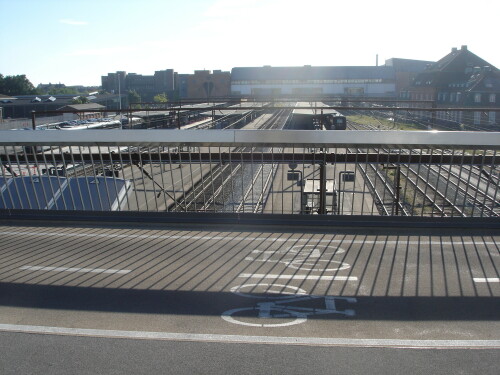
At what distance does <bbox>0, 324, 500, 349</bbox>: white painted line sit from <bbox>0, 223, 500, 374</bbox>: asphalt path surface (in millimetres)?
14

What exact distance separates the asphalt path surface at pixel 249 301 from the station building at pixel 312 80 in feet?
159

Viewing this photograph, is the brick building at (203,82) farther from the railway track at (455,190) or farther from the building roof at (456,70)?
the railway track at (455,190)

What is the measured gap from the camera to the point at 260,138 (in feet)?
20.1

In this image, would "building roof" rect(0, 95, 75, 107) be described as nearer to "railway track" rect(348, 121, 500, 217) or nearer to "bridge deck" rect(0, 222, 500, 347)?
"railway track" rect(348, 121, 500, 217)

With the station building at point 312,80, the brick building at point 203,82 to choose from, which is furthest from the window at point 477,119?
the brick building at point 203,82

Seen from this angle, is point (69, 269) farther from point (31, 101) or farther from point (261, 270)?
point (31, 101)

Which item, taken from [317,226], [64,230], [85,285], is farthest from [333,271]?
[64,230]

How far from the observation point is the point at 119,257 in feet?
17.6

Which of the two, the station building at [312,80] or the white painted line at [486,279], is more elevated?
the white painted line at [486,279]

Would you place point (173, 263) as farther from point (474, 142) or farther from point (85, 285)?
point (474, 142)

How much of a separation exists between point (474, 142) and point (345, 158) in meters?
1.65

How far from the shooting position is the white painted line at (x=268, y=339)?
3.42 m

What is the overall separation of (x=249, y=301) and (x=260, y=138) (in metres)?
2.47

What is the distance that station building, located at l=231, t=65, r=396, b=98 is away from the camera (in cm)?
5900
